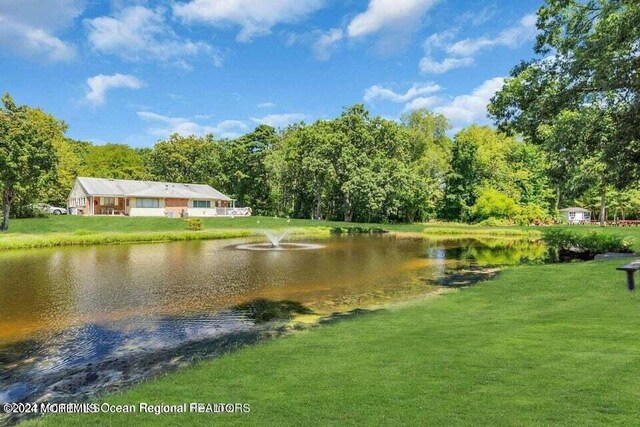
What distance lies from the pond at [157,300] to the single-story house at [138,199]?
28747 mm

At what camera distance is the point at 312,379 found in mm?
6000

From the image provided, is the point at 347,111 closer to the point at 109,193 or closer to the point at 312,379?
the point at 109,193

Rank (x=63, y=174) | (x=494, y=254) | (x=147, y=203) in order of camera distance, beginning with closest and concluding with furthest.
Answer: (x=494, y=254), (x=147, y=203), (x=63, y=174)

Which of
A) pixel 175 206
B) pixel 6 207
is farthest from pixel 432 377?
pixel 175 206

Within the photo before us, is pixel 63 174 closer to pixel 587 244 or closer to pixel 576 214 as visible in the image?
pixel 587 244

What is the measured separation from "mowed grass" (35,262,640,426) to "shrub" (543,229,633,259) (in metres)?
19.3

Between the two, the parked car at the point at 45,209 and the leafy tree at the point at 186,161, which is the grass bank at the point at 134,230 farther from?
the leafy tree at the point at 186,161

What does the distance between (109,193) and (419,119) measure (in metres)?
58.7

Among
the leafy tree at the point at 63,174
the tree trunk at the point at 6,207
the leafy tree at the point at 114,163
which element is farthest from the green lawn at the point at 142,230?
the leafy tree at the point at 114,163

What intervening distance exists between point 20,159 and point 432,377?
43.3 meters

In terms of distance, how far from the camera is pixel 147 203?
58.4 m

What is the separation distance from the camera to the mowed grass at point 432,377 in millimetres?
4574

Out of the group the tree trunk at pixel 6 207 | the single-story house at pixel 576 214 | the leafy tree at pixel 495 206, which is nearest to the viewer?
the tree trunk at pixel 6 207

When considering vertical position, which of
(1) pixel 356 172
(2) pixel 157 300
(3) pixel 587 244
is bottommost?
(2) pixel 157 300
